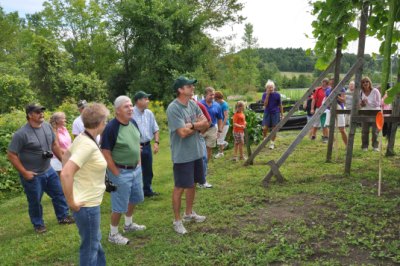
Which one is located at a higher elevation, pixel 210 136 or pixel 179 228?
pixel 210 136

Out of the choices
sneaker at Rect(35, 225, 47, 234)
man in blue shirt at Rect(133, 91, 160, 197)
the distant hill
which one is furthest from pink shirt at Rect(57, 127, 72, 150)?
the distant hill

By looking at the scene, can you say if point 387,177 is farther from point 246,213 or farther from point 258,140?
point 258,140

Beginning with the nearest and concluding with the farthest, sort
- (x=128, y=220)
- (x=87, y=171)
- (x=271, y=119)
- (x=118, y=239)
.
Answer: (x=87, y=171), (x=118, y=239), (x=128, y=220), (x=271, y=119)

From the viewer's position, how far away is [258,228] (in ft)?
15.2

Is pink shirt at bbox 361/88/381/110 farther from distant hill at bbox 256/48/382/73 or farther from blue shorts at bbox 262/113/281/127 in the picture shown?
distant hill at bbox 256/48/382/73

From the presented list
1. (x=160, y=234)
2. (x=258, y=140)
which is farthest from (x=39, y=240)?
(x=258, y=140)

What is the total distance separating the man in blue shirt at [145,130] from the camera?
19.5 ft

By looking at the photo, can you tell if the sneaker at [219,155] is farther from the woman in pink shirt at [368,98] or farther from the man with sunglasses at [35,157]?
the man with sunglasses at [35,157]

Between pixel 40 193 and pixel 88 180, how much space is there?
241 cm

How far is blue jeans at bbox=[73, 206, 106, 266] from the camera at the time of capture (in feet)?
10.3

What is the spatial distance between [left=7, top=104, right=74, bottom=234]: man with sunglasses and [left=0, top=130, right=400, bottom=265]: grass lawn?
1.68 feet

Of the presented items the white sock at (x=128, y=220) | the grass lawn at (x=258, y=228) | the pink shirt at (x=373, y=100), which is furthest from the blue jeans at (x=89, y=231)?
the pink shirt at (x=373, y=100)

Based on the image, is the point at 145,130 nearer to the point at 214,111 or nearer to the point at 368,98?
the point at 214,111

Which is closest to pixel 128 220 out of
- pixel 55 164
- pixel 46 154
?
pixel 46 154
